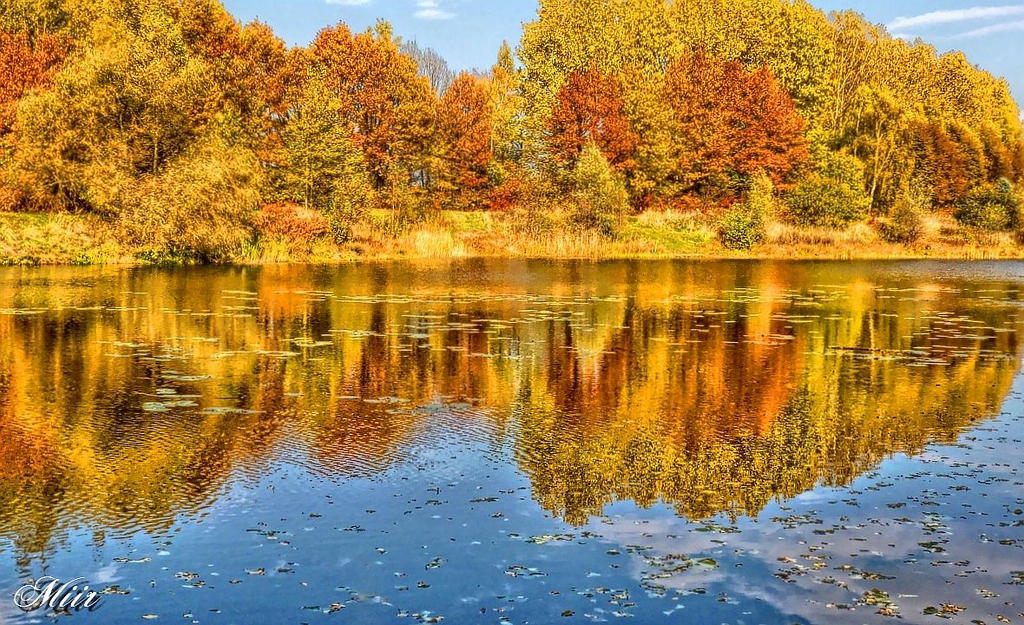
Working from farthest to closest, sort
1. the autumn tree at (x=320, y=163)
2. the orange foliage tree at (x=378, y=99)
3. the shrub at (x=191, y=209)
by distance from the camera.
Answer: the orange foliage tree at (x=378, y=99), the autumn tree at (x=320, y=163), the shrub at (x=191, y=209)

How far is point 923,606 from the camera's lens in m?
6.19

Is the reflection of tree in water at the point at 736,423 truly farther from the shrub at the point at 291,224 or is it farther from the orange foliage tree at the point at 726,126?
the orange foliage tree at the point at 726,126

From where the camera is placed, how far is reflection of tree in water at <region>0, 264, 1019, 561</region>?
29.3 feet

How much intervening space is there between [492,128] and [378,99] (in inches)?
460

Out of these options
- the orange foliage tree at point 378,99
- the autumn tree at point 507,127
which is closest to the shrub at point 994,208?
the autumn tree at point 507,127

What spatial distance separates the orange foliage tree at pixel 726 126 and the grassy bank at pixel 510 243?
6090mm

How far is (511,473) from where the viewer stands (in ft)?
30.5

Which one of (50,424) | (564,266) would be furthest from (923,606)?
(564,266)

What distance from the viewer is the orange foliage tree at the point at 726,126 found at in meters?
72.9

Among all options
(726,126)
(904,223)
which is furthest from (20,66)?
(904,223)

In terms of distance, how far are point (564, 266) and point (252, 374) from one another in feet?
113

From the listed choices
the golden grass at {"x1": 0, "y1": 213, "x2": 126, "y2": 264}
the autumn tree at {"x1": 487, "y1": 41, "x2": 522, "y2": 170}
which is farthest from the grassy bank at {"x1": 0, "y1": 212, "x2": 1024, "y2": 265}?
the autumn tree at {"x1": 487, "y1": 41, "x2": 522, "y2": 170}

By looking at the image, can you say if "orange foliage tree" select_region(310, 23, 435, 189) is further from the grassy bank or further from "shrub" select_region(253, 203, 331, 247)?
"shrub" select_region(253, 203, 331, 247)

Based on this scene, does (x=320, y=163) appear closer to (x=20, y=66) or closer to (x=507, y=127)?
(x=20, y=66)
